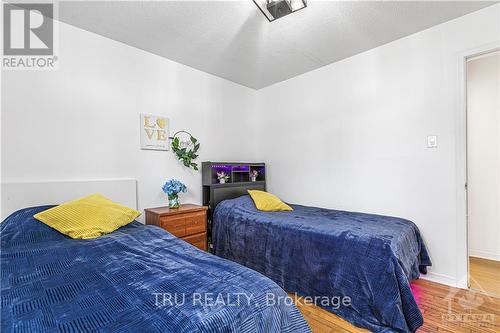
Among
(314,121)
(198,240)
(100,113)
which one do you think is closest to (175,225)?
(198,240)

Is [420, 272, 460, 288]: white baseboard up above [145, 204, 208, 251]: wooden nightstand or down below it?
below

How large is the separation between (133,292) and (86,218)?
1.22 m

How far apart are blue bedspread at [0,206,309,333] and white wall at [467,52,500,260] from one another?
3247 millimetres

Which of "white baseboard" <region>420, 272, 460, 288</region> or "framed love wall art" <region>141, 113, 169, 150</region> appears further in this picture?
"framed love wall art" <region>141, 113, 169, 150</region>

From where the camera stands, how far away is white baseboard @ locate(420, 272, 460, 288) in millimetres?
2213

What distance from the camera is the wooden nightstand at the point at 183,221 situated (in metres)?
2.41

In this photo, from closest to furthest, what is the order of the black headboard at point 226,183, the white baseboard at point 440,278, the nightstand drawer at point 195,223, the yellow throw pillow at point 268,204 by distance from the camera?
1. the white baseboard at point 440,278
2. the nightstand drawer at point 195,223
3. the yellow throw pillow at point 268,204
4. the black headboard at point 226,183

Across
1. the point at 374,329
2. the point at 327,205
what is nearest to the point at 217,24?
the point at 327,205

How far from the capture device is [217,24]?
88.9 inches

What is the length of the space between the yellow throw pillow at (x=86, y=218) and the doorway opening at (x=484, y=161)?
3.78 metres

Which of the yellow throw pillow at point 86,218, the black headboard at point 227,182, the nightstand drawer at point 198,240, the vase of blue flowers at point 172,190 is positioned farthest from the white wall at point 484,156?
the yellow throw pillow at point 86,218

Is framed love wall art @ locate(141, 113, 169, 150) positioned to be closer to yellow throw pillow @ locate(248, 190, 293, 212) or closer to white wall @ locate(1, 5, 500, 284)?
white wall @ locate(1, 5, 500, 284)

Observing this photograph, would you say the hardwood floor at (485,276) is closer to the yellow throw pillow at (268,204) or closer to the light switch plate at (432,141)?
the light switch plate at (432,141)

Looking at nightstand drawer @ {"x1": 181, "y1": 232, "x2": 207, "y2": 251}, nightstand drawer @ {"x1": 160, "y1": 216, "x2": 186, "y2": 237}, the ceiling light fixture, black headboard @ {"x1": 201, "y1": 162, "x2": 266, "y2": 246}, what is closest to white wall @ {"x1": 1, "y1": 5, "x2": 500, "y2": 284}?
black headboard @ {"x1": 201, "y1": 162, "x2": 266, "y2": 246}
